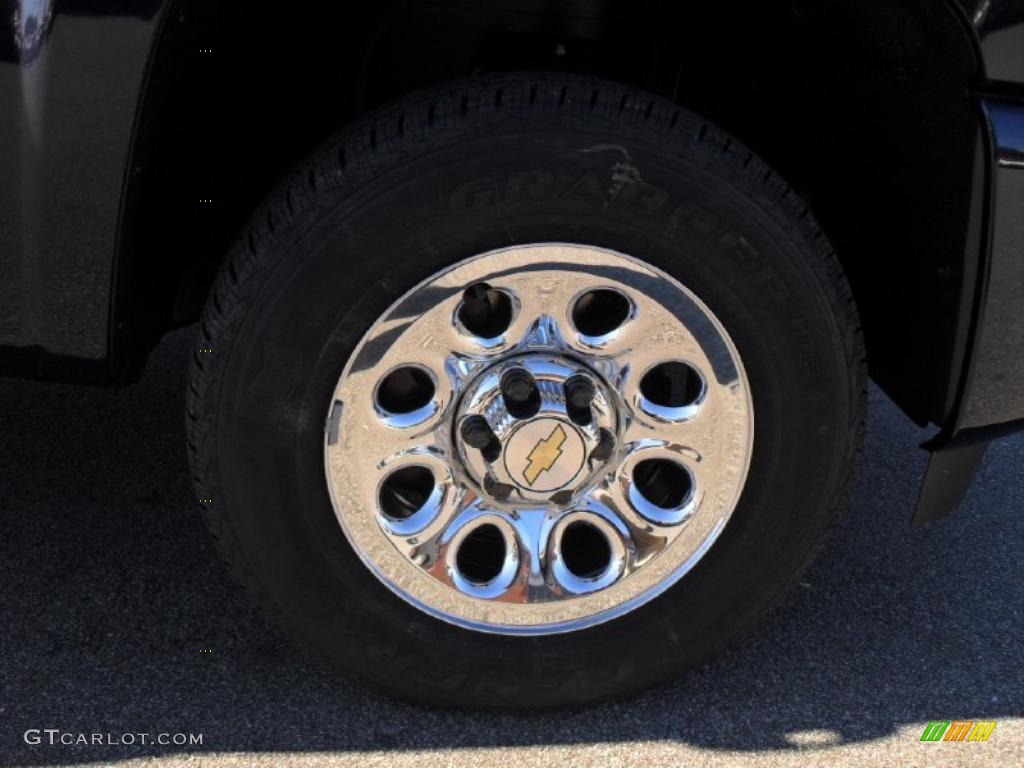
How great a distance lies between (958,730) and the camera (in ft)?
6.45

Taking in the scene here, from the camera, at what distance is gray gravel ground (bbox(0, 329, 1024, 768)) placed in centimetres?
183

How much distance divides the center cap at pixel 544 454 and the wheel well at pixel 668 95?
25.2 inches

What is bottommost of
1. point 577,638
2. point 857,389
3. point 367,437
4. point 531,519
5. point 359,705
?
point 359,705

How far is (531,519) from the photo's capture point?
73.9 inches

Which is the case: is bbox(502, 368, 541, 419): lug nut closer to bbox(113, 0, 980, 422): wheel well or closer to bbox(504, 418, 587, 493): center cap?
bbox(504, 418, 587, 493): center cap

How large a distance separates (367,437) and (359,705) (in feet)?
1.71

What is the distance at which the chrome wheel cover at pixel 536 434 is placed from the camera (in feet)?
5.57

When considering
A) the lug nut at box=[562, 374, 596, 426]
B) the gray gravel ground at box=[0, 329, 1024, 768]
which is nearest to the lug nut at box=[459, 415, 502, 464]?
the lug nut at box=[562, 374, 596, 426]

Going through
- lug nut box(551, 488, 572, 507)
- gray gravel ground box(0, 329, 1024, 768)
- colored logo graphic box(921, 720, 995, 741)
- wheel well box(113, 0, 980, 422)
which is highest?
wheel well box(113, 0, 980, 422)

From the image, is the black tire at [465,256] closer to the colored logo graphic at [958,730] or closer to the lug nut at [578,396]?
the lug nut at [578,396]

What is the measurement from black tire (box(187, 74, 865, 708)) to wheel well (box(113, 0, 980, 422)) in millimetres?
170

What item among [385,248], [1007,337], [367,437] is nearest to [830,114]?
[1007,337]

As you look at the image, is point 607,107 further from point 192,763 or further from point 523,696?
point 192,763

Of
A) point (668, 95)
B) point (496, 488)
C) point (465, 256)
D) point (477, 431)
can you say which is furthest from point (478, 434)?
point (668, 95)
